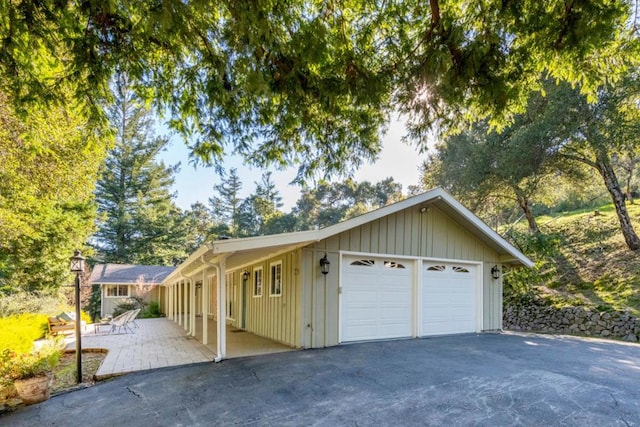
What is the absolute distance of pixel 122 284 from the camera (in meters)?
19.7

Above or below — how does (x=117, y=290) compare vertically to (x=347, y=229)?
below

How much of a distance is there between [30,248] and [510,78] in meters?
19.0

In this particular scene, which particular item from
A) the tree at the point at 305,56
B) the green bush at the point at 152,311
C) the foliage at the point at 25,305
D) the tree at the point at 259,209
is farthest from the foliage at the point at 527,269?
the tree at the point at 259,209

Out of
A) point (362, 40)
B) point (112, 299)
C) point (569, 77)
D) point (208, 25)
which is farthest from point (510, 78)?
point (112, 299)

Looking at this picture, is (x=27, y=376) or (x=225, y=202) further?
(x=225, y=202)

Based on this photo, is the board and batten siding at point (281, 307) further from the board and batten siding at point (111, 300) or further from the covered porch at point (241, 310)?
the board and batten siding at point (111, 300)

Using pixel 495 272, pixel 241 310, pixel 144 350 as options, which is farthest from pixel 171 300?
pixel 495 272

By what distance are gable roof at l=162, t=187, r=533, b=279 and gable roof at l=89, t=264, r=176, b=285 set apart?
541 inches

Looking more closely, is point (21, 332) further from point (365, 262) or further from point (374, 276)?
point (374, 276)

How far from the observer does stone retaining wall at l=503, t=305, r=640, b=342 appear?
377 inches

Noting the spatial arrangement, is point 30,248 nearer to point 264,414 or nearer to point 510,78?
point 264,414

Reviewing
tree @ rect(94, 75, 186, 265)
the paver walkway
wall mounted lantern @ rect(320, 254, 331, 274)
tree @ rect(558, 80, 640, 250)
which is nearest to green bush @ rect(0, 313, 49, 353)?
the paver walkway

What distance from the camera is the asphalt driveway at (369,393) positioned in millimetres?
3564

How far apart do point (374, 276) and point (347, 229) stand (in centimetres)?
140
